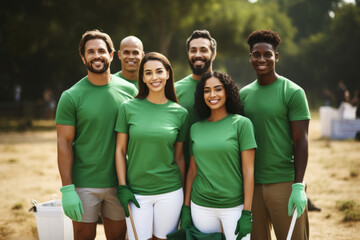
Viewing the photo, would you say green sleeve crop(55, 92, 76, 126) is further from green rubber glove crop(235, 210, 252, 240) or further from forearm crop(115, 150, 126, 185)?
green rubber glove crop(235, 210, 252, 240)

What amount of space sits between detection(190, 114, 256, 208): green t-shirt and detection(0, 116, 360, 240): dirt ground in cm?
282

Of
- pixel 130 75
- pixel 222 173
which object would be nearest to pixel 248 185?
pixel 222 173

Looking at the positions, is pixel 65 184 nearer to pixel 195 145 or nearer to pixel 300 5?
pixel 195 145

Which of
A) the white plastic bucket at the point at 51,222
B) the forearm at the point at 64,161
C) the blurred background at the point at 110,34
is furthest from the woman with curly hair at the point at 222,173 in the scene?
the blurred background at the point at 110,34

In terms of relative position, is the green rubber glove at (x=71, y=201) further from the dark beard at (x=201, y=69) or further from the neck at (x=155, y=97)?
the dark beard at (x=201, y=69)

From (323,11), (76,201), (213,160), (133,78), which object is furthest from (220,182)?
(323,11)

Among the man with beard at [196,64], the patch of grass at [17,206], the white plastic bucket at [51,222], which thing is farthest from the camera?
the patch of grass at [17,206]

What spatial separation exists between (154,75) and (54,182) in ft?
A: 19.8

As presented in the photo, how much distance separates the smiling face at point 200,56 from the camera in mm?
3918

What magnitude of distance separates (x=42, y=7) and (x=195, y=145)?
18.2 metres

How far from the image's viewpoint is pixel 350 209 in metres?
6.36

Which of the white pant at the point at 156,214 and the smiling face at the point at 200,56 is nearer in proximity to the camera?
the white pant at the point at 156,214

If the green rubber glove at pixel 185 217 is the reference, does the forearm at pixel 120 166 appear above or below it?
above

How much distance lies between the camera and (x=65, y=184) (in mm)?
3262
